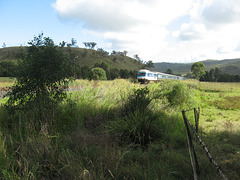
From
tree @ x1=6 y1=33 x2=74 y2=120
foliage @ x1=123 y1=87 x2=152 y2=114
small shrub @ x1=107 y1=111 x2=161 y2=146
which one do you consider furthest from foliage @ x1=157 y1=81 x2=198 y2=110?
tree @ x1=6 y1=33 x2=74 y2=120

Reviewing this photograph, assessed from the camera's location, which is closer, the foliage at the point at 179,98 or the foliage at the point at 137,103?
the foliage at the point at 137,103

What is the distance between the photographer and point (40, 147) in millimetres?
2504

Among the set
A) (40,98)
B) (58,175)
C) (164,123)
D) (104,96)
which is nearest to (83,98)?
(104,96)

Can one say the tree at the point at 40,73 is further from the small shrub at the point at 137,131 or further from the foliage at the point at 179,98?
the foliage at the point at 179,98

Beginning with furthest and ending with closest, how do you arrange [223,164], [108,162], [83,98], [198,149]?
[83,98]
[198,149]
[223,164]
[108,162]

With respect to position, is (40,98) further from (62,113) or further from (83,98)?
(83,98)

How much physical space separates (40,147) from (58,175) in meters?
0.57

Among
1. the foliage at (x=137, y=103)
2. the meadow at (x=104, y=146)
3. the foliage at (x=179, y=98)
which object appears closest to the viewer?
the meadow at (x=104, y=146)

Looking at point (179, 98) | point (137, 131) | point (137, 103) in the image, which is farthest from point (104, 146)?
point (179, 98)

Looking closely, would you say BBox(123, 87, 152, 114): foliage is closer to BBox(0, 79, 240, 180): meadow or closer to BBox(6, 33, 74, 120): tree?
BBox(0, 79, 240, 180): meadow

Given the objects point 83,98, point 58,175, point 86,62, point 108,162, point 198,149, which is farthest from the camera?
point 86,62

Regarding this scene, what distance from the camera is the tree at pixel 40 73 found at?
353cm

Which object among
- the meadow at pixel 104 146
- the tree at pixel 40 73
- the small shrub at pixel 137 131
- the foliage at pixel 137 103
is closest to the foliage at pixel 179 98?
the meadow at pixel 104 146

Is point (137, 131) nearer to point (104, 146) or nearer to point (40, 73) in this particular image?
point (104, 146)
